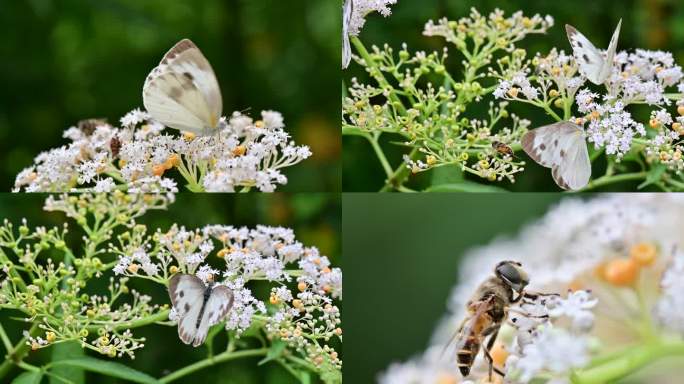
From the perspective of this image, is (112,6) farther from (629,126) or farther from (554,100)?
(629,126)

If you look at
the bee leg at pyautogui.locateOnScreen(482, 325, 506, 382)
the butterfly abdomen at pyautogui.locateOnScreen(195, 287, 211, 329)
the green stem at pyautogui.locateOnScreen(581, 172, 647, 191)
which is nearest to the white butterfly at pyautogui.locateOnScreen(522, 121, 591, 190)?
the green stem at pyautogui.locateOnScreen(581, 172, 647, 191)

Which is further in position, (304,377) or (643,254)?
(304,377)

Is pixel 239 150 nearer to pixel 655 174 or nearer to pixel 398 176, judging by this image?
pixel 398 176

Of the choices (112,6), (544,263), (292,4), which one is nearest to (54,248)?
(112,6)

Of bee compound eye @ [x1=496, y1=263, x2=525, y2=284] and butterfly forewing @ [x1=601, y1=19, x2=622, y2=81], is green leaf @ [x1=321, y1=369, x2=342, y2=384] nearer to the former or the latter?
bee compound eye @ [x1=496, y1=263, x2=525, y2=284]

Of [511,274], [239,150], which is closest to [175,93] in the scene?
[239,150]

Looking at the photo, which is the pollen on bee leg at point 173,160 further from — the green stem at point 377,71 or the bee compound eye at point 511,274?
the bee compound eye at point 511,274
